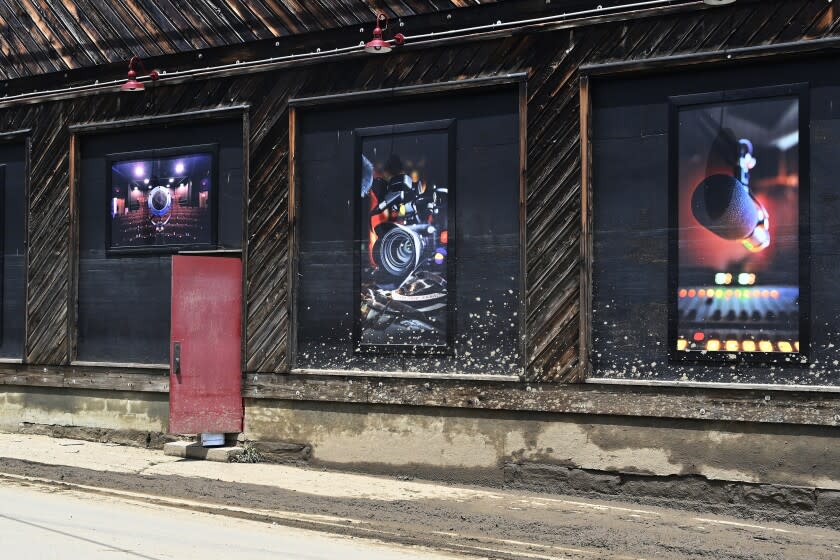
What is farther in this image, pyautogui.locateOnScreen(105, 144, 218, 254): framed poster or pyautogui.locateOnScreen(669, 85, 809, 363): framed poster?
pyautogui.locateOnScreen(105, 144, 218, 254): framed poster

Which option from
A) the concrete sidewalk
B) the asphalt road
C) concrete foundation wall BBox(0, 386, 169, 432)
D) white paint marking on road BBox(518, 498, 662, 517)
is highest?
concrete foundation wall BBox(0, 386, 169, 432)

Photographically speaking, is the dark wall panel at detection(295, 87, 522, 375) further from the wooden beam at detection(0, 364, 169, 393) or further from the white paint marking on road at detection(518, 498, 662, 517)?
the wooden beam at detection(0, 364, 169, 393)

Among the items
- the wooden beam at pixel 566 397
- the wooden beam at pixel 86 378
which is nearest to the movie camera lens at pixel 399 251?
the wooden beam at pixel 566 397

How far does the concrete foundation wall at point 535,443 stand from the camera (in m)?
10.3

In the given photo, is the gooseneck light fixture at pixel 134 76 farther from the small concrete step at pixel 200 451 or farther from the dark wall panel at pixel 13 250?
the small concrete step at pixel 200 451

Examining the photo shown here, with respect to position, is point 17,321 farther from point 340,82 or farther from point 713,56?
point 713,56

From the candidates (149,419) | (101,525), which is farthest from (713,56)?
(149,419)

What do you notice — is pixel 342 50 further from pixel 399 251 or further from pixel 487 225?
pixel 487 225

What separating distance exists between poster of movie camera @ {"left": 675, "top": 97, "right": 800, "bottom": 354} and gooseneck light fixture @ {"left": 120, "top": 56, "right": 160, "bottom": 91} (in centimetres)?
700

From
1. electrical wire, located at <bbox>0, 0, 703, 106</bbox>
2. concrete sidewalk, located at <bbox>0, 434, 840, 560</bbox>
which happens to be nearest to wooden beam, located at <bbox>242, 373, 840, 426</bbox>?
concrete sidewalk, located at <bbox>0, 434, 840, 560</bbox>

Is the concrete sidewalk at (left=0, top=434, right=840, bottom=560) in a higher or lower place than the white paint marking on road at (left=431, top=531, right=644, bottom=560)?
lower

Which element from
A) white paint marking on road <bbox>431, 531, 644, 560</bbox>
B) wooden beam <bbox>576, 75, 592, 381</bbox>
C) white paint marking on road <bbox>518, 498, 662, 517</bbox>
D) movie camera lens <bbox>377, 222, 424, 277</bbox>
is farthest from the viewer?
movie camera lens <bbox>377, 222, 424, 277</bbox>

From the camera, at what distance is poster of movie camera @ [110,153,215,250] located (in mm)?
14408

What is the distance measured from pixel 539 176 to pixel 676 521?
3.81 metres
